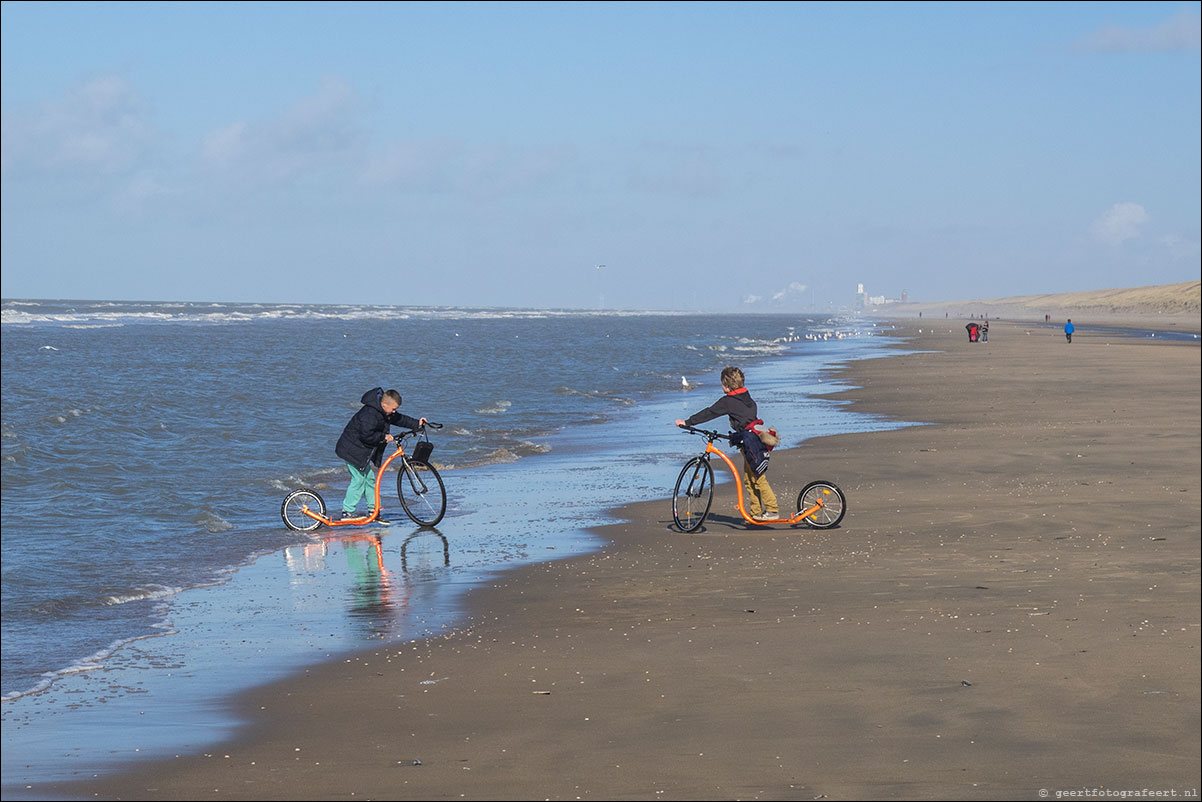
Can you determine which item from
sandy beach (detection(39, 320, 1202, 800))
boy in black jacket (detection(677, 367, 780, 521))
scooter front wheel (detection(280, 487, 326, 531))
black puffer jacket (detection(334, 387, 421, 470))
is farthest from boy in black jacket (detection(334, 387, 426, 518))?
boy in black jacket (detection(677, 367, 780, 521))

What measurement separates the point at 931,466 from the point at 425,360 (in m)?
47.4

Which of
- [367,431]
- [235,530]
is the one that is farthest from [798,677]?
[235,530]

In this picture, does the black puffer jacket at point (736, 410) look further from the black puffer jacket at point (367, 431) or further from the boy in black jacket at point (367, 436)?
the black puffer jacket at point (367, 431)

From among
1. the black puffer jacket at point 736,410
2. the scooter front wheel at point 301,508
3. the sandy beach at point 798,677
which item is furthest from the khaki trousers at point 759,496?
the scooter front wheel at point 301,508

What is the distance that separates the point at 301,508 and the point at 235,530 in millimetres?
1074

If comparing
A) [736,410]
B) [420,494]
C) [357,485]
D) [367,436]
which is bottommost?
[420,494]

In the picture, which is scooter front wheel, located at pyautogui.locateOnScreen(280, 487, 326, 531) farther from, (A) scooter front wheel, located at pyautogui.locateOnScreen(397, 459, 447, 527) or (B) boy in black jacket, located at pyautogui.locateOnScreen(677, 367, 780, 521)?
(B) boy in black jacket, located at pyautogui.locateOnScreen(677, 367, 780, 521)

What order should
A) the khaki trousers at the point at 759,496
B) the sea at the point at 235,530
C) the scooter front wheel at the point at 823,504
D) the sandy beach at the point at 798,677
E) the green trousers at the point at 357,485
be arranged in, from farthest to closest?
the green trousers at the point at 357,485 → the khaki trousers at the point at 759,496 → the scooter front wheel at the point at 823,504 → the sea at the point at 235,530 → the sandy beach at the point at 798,677

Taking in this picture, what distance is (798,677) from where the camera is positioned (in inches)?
274

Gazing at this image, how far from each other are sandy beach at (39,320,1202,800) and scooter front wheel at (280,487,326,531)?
3880 mm

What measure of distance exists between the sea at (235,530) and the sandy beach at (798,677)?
0.63 meters

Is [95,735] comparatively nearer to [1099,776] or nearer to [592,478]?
[1099,776]

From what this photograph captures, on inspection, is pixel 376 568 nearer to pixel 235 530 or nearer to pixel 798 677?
pixel 235 530

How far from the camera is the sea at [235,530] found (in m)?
7.79
